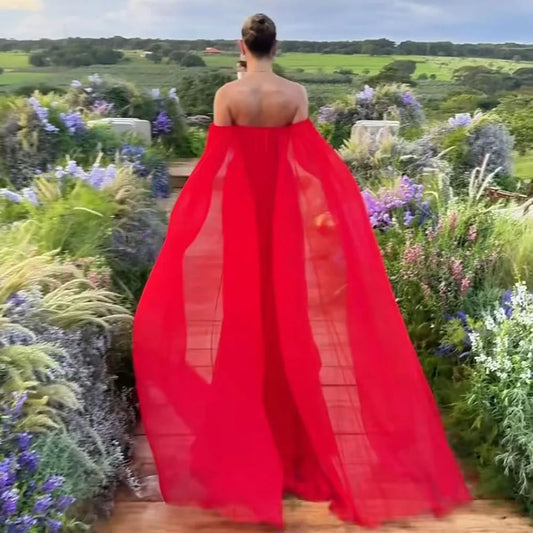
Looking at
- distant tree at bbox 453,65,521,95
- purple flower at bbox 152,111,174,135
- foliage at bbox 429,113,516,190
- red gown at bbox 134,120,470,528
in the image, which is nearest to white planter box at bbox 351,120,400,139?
foliage at bbox 429,113,516,190

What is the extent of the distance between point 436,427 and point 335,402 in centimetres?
36

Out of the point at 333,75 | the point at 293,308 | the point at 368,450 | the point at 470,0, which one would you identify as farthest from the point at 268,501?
the point at 333,75

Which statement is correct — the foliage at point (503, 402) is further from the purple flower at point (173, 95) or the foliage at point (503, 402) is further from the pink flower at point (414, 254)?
the purple flower at point (173, 95)

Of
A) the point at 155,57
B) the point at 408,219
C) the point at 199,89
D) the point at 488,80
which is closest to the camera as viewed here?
the point at 408,219

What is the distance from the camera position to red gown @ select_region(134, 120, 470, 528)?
8.21ft

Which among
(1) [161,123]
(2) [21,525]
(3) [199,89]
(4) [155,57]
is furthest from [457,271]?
(4) [155,57]

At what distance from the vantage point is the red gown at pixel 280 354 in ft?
Answer: 8.21

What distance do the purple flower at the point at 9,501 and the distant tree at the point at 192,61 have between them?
540cm

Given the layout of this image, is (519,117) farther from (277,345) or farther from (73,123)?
(277,345)

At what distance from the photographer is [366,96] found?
21.4 ft

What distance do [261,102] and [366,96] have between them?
4323 millimetres

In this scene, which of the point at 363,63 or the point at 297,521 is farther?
the point at 363,63

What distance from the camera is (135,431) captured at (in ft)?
9.73

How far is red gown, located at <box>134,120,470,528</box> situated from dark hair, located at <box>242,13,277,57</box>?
0.24 m
